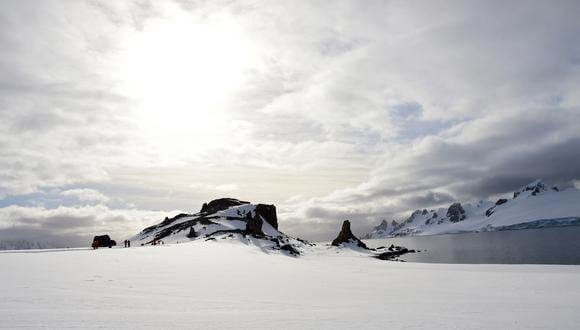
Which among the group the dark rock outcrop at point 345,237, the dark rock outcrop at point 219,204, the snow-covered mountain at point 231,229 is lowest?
the dark rock outcrop at point 345,237

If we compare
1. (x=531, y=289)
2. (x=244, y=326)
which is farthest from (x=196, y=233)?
(x=244, y=326)

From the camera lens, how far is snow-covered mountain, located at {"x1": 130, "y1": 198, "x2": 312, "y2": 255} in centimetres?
10106

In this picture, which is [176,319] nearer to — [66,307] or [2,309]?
[66,307]

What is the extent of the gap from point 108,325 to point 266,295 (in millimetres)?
8701

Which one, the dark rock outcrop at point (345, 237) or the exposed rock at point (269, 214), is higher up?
the exposed rock at point (269, 214)

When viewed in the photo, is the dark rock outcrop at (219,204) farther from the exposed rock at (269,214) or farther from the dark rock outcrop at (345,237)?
the dark rock outcrop at (345,237)

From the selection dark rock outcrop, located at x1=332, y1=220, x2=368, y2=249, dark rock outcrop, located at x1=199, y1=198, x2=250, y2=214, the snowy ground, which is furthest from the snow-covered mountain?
the snowy ground

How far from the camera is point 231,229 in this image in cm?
11981

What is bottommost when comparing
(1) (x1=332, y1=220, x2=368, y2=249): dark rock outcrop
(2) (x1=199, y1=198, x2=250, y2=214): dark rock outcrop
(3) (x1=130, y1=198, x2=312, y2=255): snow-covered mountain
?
(1) (x1=332, y1=220, x2=368, y2=249): dark rock outcrop

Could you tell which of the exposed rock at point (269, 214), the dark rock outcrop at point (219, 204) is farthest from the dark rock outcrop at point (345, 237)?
the dark rock outcrop at point (219, 204)

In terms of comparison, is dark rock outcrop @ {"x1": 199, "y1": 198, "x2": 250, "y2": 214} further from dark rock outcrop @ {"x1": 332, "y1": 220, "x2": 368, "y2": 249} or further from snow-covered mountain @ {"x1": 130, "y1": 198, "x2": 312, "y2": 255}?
dark rock outcrop @ {"x1": 332, "y1": 220, "x2": 368, "y2": 249}

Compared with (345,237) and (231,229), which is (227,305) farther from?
(345,237)

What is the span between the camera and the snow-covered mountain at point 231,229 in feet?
332

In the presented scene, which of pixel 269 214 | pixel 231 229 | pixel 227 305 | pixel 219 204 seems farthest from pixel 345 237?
pixel 227 305
